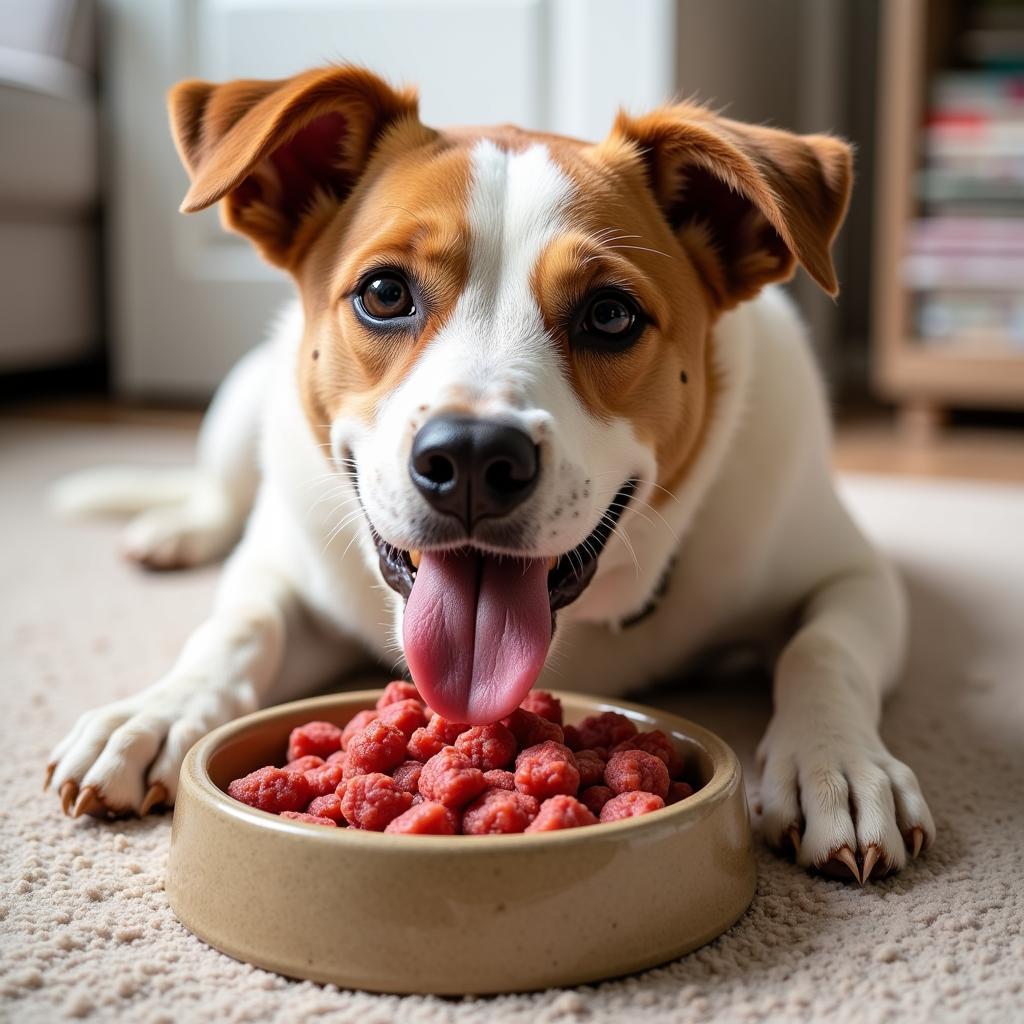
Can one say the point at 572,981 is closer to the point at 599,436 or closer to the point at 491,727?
the point at 491,727

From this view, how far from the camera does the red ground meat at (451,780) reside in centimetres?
104

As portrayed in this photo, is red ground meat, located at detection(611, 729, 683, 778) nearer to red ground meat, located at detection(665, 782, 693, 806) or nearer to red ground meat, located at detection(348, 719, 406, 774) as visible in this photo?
red ground meat, located at detection(665, 782, 693, 806)

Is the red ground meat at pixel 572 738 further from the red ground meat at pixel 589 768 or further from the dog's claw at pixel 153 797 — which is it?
the dog's claw at pixel 153 797

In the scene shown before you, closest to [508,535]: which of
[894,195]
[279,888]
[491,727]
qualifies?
[491,727]

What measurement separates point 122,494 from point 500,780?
188cm

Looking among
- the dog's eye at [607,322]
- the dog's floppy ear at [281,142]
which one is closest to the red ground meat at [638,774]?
the dog's eye at [607,322]

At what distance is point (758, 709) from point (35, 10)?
336cm

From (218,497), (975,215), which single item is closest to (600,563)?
(218,497)

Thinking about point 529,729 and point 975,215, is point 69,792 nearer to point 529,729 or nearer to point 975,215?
point 529,729

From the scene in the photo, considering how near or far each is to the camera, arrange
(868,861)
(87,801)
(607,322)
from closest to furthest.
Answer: (868,861)
(87,801)
(607,322)

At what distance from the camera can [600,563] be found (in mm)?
1382

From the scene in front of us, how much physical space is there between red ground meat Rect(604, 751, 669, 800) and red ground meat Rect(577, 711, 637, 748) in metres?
0.08

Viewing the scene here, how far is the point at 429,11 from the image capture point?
155 inches

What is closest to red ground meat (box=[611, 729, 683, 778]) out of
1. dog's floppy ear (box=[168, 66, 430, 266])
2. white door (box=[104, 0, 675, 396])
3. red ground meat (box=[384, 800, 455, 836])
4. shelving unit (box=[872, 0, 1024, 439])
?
red ground meat (box=[384, 800, 455, 836])
